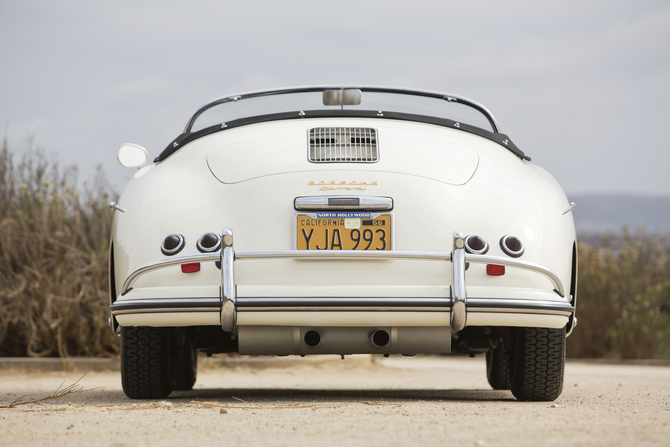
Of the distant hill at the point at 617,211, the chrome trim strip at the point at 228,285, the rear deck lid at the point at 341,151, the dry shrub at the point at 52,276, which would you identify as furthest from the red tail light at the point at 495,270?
the distant hill at the point at 617,211

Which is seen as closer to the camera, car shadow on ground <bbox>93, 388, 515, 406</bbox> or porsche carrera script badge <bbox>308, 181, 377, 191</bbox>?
porsche carrera script badge <bbox>308, 181, 377, 191</bbox>

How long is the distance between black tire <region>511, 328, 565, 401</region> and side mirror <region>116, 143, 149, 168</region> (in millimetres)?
2344

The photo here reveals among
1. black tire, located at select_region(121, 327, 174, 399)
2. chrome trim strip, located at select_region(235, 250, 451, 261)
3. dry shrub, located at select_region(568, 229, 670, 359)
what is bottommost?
dry shrub, located at select_region(568, 229, 670, 359)

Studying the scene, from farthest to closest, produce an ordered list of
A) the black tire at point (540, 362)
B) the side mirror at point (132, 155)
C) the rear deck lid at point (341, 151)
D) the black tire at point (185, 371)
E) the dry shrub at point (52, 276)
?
the dry shrub at point (52, 276)
the black tire at point (185, 371)
the side mirror at point (132, 155)
the black tire at point (540, 362)
the rear deck lid at point (341, 151)

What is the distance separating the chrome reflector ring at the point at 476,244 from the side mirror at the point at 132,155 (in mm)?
2026

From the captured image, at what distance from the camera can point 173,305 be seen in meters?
3.31

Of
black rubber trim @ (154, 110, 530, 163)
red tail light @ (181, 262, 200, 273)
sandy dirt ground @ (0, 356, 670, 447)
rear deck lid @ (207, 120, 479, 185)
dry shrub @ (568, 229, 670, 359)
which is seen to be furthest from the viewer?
dry shrub @ (568, 229, 670, 359)

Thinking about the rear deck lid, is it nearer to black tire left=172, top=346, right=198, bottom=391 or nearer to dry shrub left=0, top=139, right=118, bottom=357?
black tire left=172, top=346, right=198, bottom=391

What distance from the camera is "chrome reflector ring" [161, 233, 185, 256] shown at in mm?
3406

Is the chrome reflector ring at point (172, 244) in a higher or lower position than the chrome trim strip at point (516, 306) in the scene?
higher

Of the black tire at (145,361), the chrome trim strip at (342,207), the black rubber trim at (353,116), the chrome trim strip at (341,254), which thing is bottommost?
the black tire at (145,361)

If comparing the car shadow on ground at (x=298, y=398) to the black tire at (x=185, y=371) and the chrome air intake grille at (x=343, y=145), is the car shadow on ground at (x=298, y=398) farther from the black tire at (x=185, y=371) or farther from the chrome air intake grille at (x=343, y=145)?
the chrome air intake grille at (x=343, y=145)

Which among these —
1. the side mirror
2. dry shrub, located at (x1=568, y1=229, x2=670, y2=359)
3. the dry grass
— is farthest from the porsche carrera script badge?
dry shrub, located at (x1=568, y1=229, x2=670, y2=359)

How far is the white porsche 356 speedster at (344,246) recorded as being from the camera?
3.29 m
